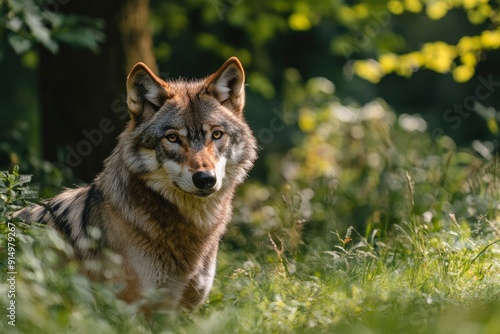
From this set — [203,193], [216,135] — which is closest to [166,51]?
[216,135]

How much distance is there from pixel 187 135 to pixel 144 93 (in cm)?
48

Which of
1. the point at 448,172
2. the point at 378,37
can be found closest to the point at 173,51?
the point at 378,37

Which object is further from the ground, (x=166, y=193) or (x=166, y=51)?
(x=166, y=193)

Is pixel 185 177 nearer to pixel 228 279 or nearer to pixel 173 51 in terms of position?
pixel 228 279

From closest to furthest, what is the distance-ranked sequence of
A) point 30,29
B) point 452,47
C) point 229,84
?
point 229,84 < point 30,29 < point 452,47

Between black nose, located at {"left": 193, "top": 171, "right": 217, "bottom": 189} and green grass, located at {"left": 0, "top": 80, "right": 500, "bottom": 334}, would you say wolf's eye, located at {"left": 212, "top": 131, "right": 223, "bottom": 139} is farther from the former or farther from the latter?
green grass, located at {"left": 0, "top": 80, "right": 500, "bottom": 334}

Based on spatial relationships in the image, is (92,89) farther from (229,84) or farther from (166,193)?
(166,193)

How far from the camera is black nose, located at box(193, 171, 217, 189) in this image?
5195 mm

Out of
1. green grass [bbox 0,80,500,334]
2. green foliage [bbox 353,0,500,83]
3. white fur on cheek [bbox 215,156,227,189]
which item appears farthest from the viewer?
green foliage [bbox 353,0,500,83]

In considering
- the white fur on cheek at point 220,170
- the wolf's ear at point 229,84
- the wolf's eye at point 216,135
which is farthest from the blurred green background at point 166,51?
the white fur on cheek at point 220,170

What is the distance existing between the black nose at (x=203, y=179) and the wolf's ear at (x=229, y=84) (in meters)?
0.86

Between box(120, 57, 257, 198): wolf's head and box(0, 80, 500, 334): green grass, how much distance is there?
666 millimetres

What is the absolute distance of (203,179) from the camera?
5203mm

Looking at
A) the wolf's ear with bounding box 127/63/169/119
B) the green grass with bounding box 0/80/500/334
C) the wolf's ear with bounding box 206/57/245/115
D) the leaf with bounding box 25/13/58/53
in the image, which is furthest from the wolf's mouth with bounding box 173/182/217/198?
the leaf with bounding box 25/13/58/53
